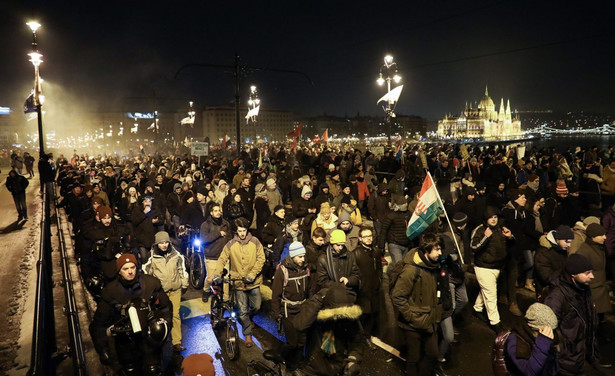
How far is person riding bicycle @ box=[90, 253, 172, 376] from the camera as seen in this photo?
386cm

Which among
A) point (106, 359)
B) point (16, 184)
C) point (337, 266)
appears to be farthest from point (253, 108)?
point (106, 359)

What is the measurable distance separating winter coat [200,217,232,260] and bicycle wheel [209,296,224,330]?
87cm

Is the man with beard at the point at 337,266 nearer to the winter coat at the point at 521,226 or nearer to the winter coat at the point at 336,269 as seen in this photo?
the winter coat at the point at 336,269

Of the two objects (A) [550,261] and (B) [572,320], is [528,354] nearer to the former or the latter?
(B) [572,320]

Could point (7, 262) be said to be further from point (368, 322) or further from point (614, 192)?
point (614, 192)

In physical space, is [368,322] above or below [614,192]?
below

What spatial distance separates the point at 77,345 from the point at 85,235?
11.3ft

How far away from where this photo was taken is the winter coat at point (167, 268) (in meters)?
5.29

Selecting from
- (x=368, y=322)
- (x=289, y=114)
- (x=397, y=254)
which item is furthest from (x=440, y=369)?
(x=289, y=114)

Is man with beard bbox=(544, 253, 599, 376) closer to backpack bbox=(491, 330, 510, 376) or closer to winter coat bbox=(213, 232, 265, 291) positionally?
backpack bbox=(491, 330, 510, 376)

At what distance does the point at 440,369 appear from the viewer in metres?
5.02

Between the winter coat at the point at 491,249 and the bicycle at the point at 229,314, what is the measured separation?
134 inches

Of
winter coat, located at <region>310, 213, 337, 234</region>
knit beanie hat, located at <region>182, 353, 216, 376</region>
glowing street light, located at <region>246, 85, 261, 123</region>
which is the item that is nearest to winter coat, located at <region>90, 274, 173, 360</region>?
knit beanie hat, located at <region>182, 353, 216, 376</region>

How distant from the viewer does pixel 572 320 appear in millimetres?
3715
